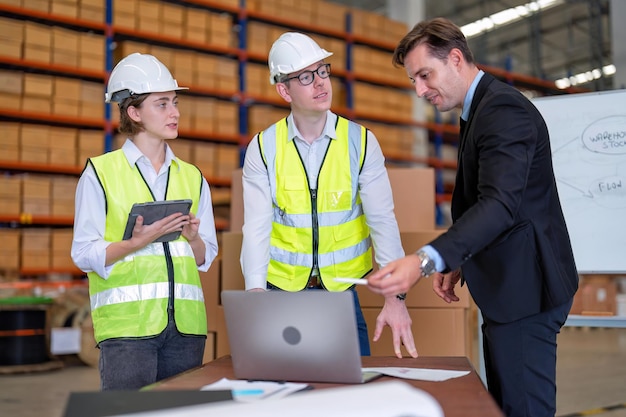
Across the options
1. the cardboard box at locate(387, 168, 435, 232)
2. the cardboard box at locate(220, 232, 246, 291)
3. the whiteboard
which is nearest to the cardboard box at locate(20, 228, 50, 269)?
the cardboard box at locate(220, 232, 246, 291)

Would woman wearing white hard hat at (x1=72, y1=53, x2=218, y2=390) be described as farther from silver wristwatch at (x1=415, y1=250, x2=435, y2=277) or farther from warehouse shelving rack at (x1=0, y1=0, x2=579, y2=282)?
warehouse shelving rack at (x1=0, y1=0, x2=579, y2=282)

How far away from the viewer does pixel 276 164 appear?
2.21 m

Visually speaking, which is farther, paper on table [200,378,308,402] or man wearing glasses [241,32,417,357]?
man wearing glasses [241,32,417,357]

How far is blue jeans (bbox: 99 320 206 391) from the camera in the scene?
1861 mm

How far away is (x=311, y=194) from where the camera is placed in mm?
2172

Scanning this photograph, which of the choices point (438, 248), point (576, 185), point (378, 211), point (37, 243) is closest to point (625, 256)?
point (576, 185)

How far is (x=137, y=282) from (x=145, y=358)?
22 centimetres

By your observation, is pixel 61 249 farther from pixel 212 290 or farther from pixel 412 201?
pixel 412 201

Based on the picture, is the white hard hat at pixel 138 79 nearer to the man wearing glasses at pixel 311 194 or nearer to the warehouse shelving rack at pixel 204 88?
the man wearing glasses at pixel 311 194

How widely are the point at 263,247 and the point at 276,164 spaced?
11.1 inches

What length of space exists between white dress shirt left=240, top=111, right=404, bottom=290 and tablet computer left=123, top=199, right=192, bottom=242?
0.25m

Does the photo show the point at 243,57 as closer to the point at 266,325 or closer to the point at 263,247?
the point at 263,247

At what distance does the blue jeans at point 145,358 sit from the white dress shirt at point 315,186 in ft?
0.99

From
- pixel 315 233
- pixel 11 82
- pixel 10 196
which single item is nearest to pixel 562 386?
pixel 315 233
